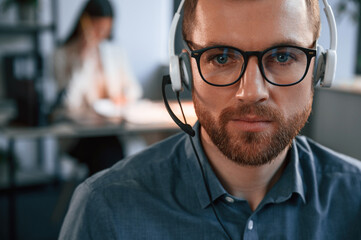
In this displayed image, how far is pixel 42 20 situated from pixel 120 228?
3.00 metres

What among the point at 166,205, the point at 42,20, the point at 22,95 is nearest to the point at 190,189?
the point at 166,205

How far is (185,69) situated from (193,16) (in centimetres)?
11

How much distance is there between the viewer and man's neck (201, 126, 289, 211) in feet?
2.85

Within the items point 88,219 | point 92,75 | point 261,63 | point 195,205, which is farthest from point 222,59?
point 92,75

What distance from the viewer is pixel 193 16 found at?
846 mm

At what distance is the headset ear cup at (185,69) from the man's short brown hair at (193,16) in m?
0.05

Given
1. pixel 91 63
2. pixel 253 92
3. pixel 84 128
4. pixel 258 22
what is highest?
pixel 258 22

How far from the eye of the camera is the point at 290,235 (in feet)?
2.74

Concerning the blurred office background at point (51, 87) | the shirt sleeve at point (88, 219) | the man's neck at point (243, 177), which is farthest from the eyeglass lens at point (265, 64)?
the blurred office background at point (51, 87)

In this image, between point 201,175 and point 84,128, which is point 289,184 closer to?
point 201,175

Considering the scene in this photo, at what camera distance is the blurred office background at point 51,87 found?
225 centimetres

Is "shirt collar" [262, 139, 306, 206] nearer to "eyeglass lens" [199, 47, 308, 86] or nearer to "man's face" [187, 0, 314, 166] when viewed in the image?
"man's face" [187, 0, 314, 166]

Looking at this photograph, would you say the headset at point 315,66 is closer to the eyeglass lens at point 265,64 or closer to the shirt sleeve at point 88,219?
the eyeglass lens at point 265,64

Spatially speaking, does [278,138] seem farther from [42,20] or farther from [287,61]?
[42,20]
